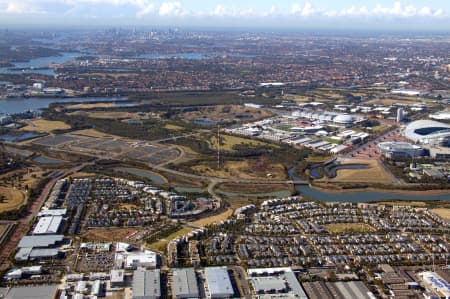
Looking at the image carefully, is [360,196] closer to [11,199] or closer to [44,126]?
[11,199]

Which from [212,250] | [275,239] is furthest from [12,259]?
[275,239]

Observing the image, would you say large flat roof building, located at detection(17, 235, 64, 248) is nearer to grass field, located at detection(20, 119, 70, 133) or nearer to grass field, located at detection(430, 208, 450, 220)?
grass field, located at detection(430, 208, 450, 220)

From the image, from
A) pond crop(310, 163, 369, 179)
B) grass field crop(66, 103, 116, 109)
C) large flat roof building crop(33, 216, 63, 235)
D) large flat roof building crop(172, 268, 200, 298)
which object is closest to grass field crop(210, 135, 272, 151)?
pond crop(310, 163, 369, 179)

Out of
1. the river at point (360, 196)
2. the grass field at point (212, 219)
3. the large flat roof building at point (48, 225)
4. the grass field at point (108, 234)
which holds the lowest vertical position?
the river at point (360, 196)

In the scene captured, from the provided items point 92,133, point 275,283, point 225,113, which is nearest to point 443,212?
point 275,283

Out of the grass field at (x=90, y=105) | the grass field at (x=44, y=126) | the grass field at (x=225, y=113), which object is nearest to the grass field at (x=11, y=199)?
the grass field at (x=44, y=126)

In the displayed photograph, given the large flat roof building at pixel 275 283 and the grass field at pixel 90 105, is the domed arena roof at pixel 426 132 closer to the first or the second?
the large flat roof building at pixel 275 283
